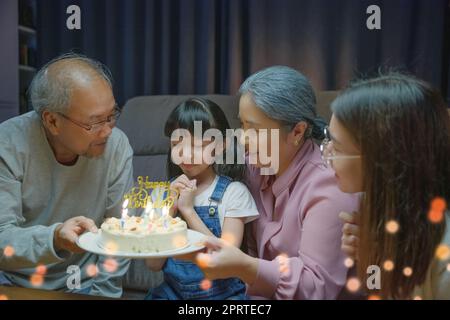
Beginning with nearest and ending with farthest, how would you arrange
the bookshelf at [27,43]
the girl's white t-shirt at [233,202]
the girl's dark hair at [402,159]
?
the girl's dark hair at [402,159] < the girl's white t-shirt at [233,202] < the bookshelf at [27,43]

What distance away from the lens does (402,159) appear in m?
0.78

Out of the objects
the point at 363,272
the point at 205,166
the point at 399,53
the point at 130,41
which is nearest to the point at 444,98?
the point at 399,53

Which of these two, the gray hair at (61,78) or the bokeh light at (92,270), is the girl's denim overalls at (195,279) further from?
the gray hair at (61,78)

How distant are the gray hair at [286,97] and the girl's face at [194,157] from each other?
0.14m

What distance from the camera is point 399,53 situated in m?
0.93

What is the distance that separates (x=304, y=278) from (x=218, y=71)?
0.49 m

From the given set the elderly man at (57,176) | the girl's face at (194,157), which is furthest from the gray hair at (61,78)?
the girl's face at (194,157)

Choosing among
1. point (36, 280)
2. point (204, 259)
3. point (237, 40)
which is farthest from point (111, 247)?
point (237, 40)

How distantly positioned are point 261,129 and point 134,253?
0.32 meters

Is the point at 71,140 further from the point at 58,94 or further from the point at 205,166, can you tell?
the point at 205,166

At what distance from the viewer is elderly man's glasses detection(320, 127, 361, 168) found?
812 millimetres

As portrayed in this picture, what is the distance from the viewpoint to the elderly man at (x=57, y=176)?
3.37 ft

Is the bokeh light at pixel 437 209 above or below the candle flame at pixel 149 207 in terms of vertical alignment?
above

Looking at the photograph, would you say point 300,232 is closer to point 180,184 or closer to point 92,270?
point 180,184
